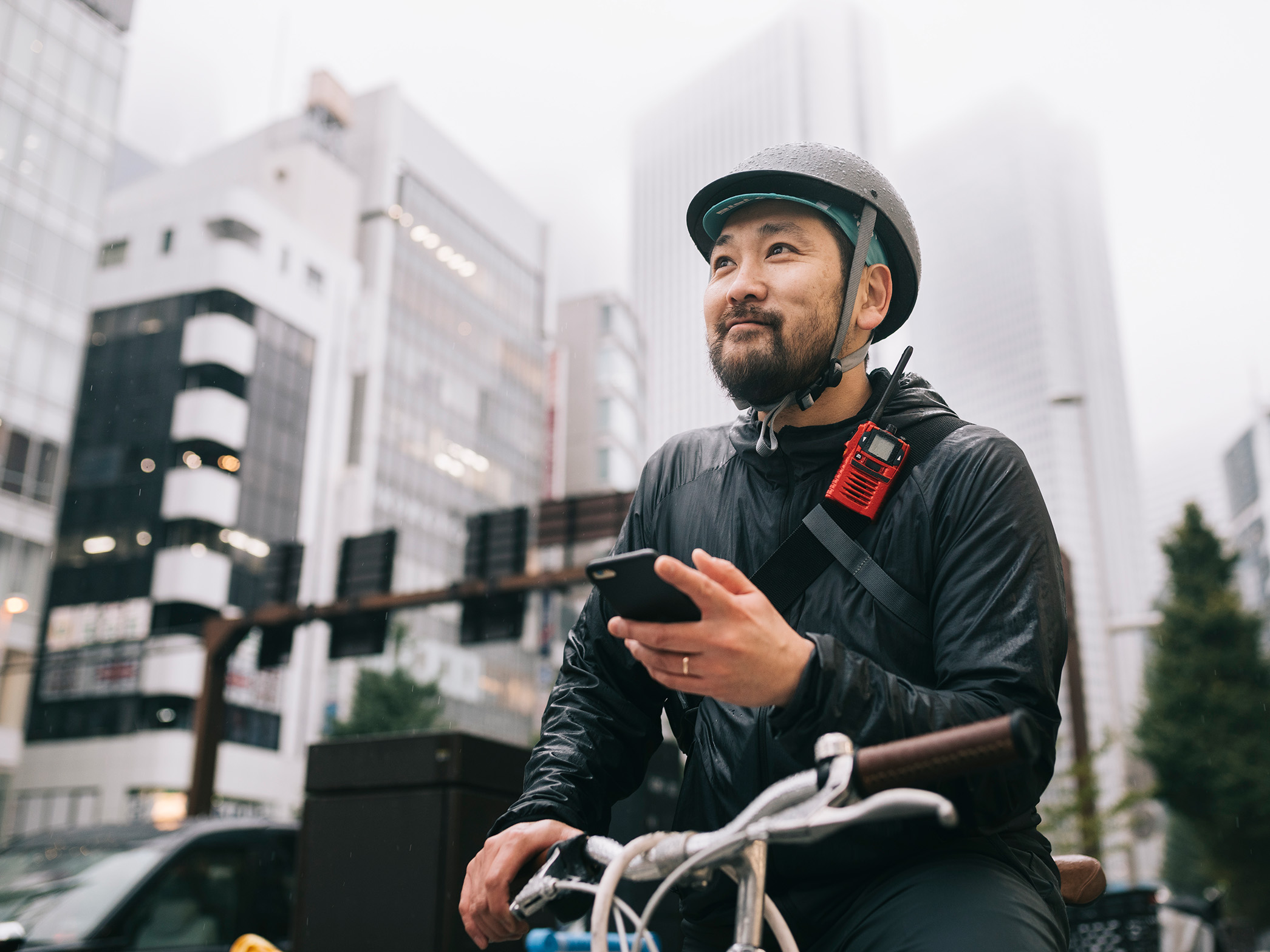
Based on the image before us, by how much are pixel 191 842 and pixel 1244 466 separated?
11976cm

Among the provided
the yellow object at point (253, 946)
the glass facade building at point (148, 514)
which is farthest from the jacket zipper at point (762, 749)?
the glass facade building at point (148, 514)

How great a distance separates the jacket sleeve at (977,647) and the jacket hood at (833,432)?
0.46ft

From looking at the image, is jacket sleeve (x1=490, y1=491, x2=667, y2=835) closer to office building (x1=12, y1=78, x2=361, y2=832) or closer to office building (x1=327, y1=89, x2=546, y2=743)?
office building (x1=12, y1=78, x2=361, y2=832)

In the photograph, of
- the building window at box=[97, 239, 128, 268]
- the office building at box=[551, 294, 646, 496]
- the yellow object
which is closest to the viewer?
the yellow object

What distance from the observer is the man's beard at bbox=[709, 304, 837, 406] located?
1968 mm

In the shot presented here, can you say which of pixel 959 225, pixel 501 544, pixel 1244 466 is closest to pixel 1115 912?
pixel 501 544

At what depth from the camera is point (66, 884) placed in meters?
4.96

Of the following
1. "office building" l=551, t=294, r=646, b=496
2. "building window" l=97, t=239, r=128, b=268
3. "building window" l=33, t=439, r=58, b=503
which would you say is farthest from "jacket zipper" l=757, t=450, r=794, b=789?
"office building" l=551, t=294, r=646, b=496

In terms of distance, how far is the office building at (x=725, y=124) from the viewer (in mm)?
27281

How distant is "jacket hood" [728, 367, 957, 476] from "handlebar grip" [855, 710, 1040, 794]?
83 cm

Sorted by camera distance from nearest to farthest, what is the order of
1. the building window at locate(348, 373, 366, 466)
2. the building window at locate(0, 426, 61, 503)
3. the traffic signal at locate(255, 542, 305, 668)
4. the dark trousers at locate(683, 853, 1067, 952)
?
the dark trousers at locate(683, 853, 1067, 952) < the traffic signal at locate(255, 542, 305, 668) < the building window at locate(0, 426, 61, 503) < the building window at locate(348, 373, 366, 466)

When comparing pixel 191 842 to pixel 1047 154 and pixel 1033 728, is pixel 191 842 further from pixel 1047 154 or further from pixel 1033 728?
pixel 1047 154

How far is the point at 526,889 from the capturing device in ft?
4.93

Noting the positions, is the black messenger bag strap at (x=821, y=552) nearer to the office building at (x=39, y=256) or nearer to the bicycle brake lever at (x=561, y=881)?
the bicycle brake lever at (x=561, y=881)
